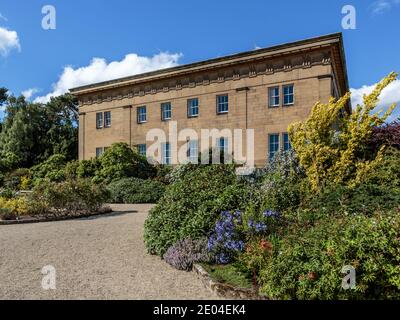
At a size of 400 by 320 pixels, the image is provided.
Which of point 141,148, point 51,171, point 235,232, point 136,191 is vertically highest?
point 141,148

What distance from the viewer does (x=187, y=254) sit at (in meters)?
6.04

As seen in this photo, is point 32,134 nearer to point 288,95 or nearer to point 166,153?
point 166,153

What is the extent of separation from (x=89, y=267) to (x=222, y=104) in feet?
58.5

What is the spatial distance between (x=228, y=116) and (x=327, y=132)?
12.9m

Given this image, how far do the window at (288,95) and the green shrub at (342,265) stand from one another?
16.4 m

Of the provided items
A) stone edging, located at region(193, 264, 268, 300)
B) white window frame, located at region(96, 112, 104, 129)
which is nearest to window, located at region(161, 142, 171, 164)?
white window frame, located at region(96, 112, 104, 129)

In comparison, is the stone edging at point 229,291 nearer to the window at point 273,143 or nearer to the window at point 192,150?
the window at point 273,143

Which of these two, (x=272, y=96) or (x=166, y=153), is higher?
(x=272, y=96)

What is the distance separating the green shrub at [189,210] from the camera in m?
6.63

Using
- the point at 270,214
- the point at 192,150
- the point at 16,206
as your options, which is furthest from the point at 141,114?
the point at 270,214

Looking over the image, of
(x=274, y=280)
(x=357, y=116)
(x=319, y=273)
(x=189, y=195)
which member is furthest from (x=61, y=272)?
(x=357, y=116)

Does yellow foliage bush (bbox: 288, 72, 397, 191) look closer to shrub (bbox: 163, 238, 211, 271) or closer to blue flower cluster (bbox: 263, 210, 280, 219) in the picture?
blue flower cluster (bbox: 263, 210, 280, 219)

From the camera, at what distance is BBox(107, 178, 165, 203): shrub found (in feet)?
55.0

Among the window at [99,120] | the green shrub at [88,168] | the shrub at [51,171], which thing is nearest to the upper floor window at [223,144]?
the green shrub at [88,168]
